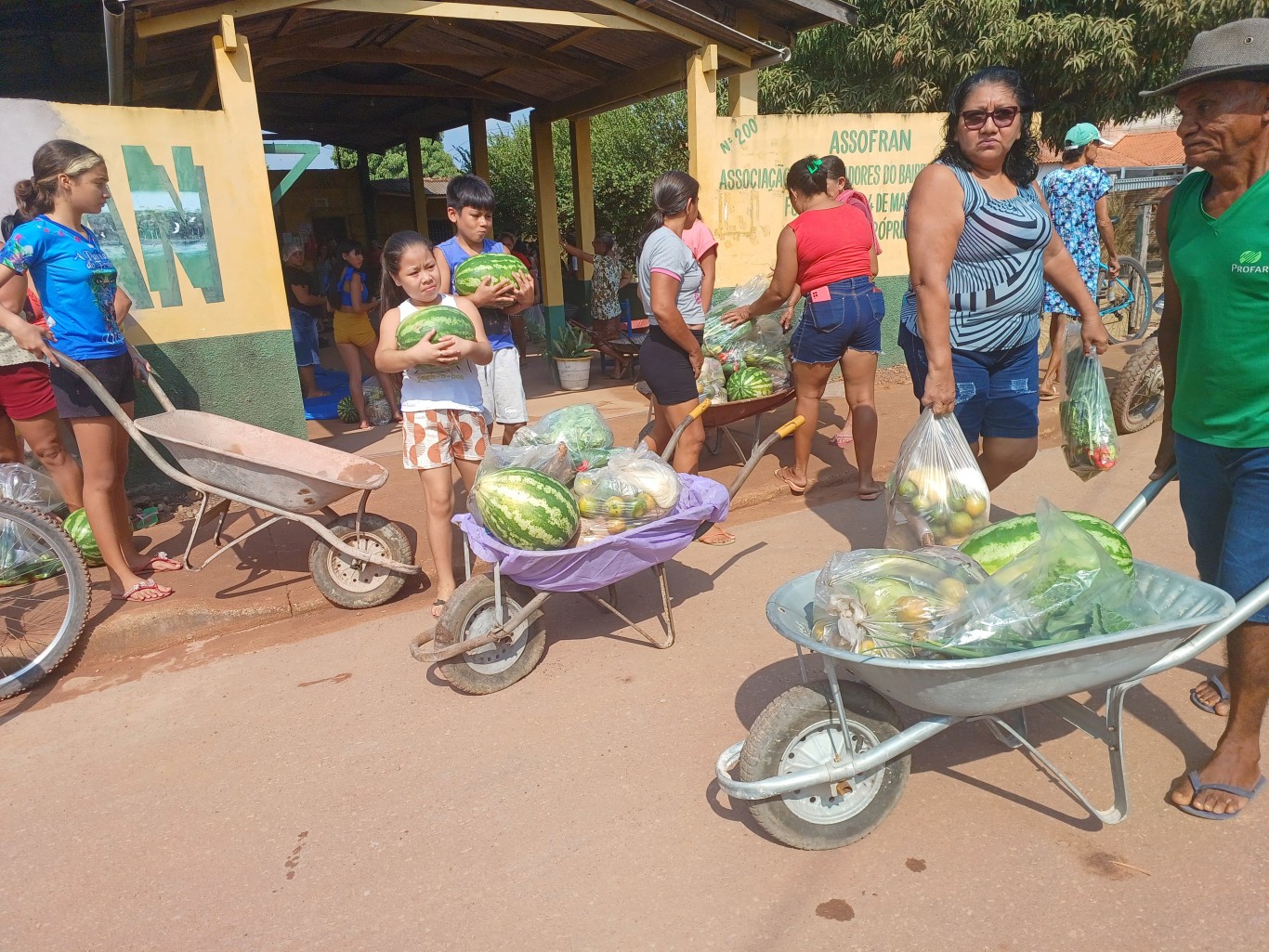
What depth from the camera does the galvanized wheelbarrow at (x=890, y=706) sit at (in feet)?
7.06

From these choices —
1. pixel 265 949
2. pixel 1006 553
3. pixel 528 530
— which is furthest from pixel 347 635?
pixel 1006 553

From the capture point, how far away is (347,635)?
4.19 meters

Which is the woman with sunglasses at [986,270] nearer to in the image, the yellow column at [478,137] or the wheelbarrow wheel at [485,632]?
the wheelbarrow wheel at [485,632]

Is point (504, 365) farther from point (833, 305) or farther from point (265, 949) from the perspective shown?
point (265, 949)

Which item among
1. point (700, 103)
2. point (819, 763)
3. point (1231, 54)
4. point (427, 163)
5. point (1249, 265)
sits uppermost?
point (427, 163)

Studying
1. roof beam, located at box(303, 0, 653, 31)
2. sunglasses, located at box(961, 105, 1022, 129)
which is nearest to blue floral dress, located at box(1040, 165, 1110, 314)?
roof beam, located at box(303, 0, 653, 31)

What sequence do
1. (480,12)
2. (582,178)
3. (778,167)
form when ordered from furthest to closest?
(582,178) < (778,167) < (480,12)

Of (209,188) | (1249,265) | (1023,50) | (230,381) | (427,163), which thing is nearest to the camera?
(1249,265)

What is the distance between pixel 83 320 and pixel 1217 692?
5199 millimetres

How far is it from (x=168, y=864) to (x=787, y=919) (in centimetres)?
192

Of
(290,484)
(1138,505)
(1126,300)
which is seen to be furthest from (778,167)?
(1138,505)

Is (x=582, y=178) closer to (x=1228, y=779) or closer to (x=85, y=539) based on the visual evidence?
(x=85, y=539)

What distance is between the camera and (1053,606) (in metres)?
2.21

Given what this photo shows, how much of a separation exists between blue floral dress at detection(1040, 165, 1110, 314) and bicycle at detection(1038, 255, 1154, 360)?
61cm
